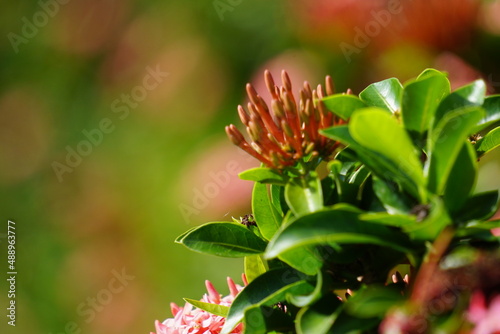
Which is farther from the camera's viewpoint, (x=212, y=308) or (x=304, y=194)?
(x=212, y=308)

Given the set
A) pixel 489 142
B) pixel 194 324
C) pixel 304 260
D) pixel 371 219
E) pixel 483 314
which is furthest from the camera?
pixel 194 324

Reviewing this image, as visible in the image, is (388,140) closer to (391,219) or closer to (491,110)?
(391,219)

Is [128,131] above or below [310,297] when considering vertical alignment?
above

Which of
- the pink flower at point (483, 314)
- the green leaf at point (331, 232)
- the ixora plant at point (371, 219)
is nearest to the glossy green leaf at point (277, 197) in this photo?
the ixora plant at point (371, 219)

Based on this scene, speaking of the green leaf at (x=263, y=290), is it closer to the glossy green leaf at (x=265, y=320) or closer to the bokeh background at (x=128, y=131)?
the glossy green leaf at (x=265, y=320)

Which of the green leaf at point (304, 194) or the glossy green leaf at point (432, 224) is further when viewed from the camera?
the green leaf at point (304, 194)

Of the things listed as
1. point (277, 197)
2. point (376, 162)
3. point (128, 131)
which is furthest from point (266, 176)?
point (128, 131)
